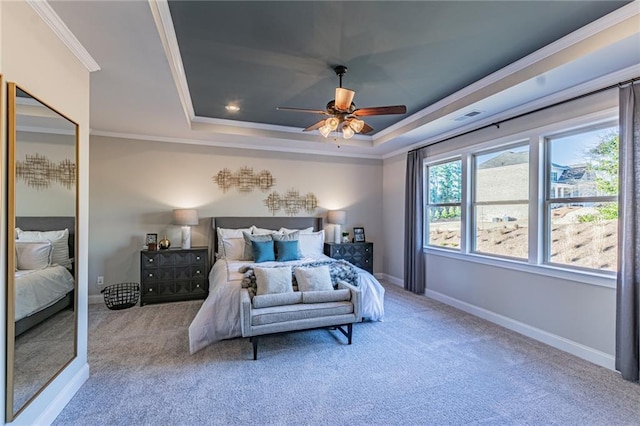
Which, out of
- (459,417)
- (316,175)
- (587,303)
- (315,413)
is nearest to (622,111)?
(587,303)

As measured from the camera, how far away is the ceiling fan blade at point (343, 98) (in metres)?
2.63

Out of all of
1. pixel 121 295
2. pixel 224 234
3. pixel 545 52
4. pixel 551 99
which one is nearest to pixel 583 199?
pixel 551 99

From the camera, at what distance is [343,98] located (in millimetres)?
2719

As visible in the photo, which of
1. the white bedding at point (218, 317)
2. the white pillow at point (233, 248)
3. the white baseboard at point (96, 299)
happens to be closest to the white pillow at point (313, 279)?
the white bedding at point (218, 317)

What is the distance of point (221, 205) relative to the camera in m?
5.22

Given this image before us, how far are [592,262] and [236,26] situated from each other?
396cm

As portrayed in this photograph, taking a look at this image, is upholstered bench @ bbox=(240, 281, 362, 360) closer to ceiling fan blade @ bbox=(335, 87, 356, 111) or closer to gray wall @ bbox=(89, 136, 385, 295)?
ceiling fan blade @ bbox=(335, 87, 356, 111)

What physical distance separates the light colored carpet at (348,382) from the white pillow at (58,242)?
104cm

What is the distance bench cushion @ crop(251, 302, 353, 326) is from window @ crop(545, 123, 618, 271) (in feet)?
7.95

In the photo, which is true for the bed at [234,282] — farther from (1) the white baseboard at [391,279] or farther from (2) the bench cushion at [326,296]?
(1) the white baseboard at [391,279]

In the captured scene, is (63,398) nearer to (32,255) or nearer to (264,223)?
(32,255)

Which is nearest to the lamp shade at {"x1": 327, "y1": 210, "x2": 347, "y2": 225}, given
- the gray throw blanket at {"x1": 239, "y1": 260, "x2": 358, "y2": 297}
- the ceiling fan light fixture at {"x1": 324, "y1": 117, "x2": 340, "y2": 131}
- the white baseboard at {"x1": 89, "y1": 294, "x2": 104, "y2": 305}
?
the gray throw blanket at {"x1": 239, "y1": 260, "x2": 358, "y2": 297}

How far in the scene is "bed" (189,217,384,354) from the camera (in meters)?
3.09

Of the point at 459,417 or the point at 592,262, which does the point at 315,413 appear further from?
the point at 592,262
